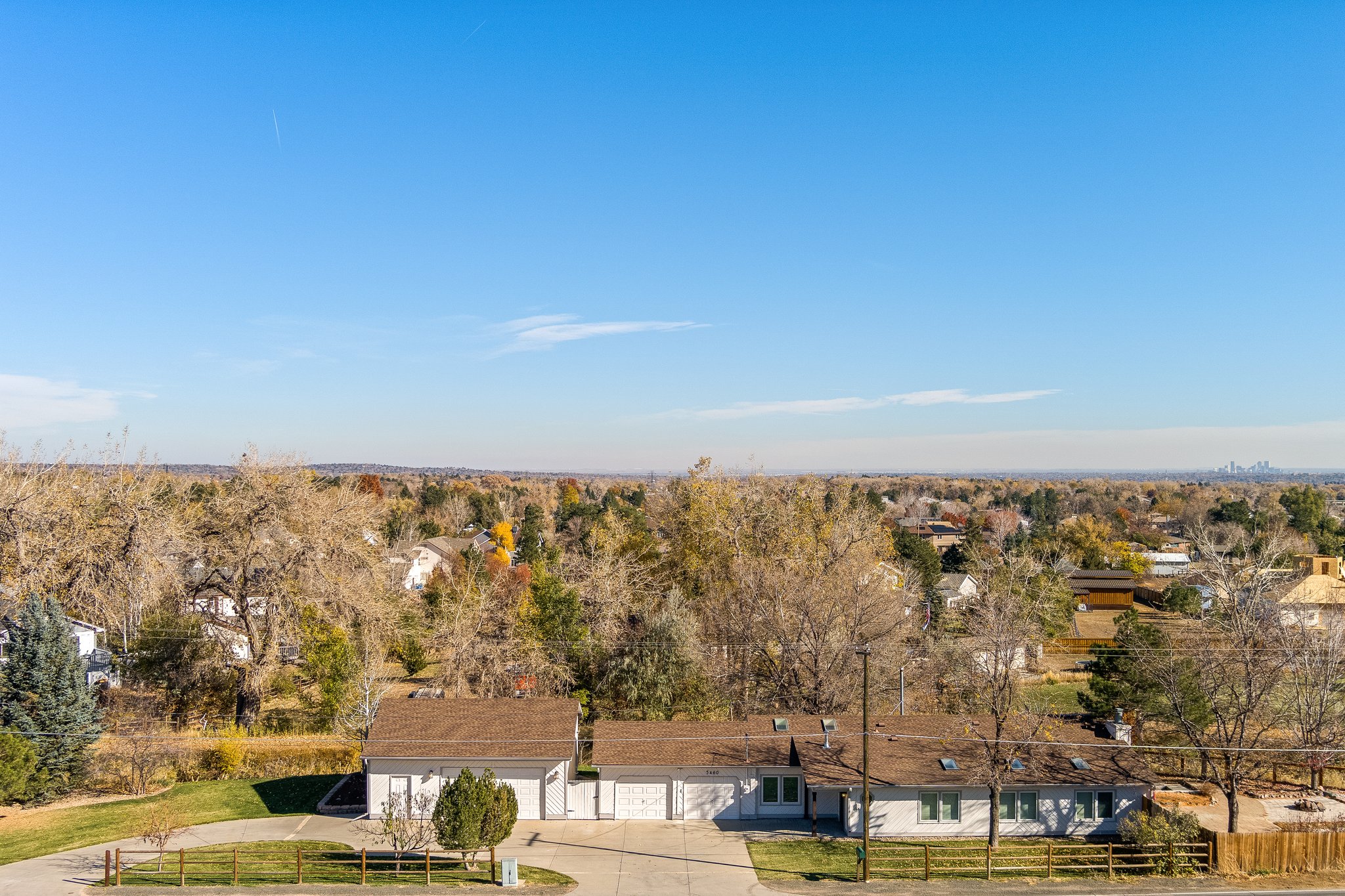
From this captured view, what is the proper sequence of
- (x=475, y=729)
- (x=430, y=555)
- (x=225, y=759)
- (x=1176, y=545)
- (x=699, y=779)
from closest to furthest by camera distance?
(x=699, y=779) → (x=475, y=729) → (x=225, y=759) → (x=430, y=555) → (x=1176, y=545)

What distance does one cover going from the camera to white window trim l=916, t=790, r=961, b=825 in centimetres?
2869

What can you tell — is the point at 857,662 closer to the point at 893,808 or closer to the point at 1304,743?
the point at 893,808

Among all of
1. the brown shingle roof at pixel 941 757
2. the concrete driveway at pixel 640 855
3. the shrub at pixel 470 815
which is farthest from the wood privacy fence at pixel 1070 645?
the shrub at pixel 470 815

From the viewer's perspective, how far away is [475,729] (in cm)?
3055

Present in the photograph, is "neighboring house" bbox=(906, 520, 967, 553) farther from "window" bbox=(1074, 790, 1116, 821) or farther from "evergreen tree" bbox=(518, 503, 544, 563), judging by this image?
"window" bbox=(1074, 790, 1116, 821)

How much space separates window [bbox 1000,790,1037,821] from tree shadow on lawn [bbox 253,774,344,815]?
945 inches

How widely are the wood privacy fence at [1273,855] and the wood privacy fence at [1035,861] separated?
477 mm

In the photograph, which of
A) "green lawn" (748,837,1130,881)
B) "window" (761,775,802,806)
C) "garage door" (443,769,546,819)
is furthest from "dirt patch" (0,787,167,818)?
"green lawn" (748,837,1130,881)

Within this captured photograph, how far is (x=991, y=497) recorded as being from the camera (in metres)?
199

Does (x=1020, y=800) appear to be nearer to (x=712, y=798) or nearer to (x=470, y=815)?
(x=712, y=798)

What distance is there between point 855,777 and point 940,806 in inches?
117

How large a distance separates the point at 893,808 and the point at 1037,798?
4863 millimetres

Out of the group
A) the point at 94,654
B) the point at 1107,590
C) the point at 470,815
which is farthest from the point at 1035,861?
the point at 1107,590

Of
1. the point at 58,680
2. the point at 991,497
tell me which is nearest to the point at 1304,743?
the point at 58,680
